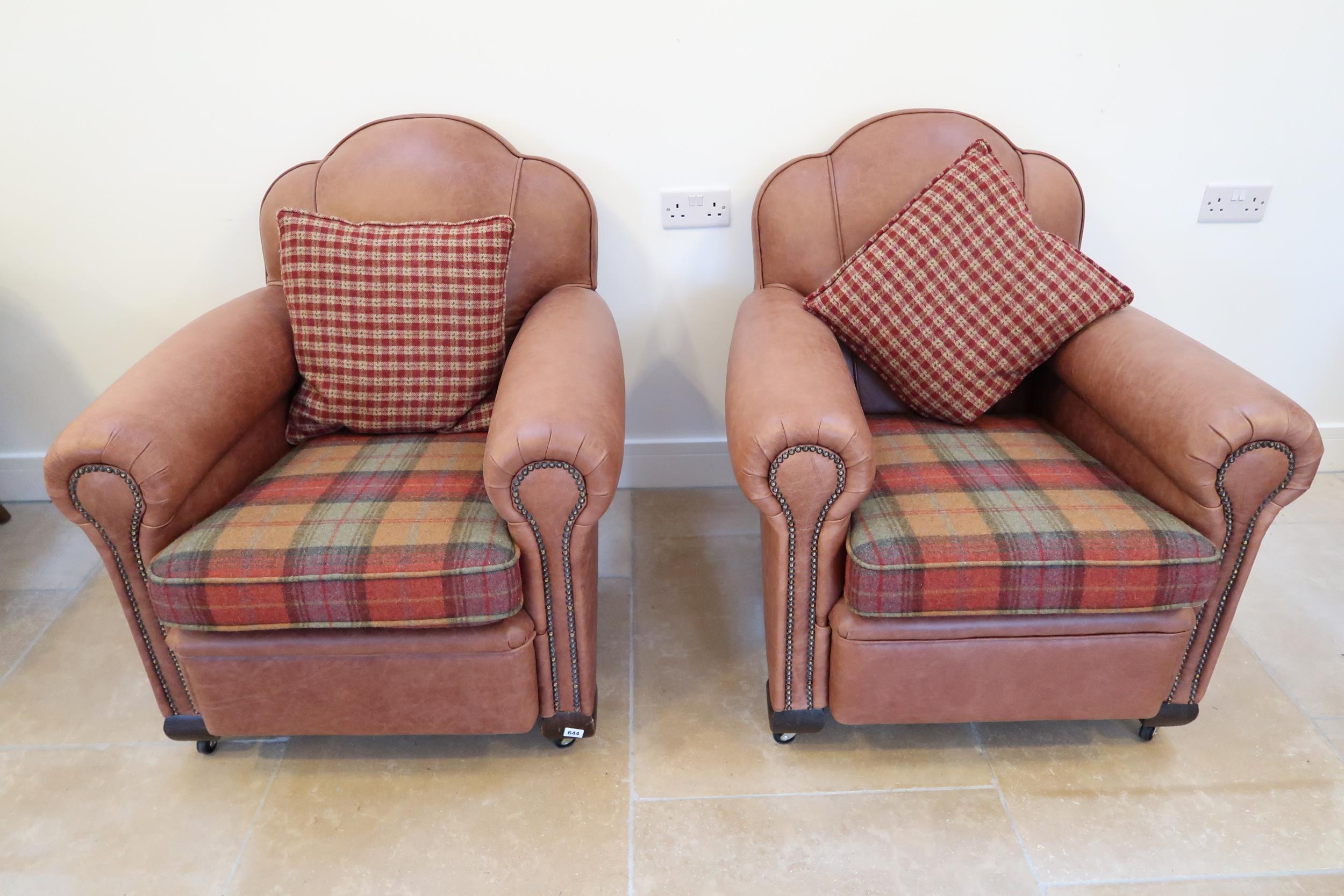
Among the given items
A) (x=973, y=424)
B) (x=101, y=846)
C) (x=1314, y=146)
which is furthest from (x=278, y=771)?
(x=1314, y=146)

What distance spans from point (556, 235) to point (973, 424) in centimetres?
92

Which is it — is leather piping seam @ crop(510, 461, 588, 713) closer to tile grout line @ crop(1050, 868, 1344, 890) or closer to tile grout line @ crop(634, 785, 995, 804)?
tile grout line @ crop(634, 785, 995, 804)

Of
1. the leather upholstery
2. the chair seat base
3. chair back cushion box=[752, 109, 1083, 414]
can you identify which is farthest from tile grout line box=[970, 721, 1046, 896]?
the leather upholstery

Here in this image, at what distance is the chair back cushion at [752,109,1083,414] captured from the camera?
1763 mm

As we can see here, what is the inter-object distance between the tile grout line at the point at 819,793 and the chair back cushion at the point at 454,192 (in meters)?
0.96

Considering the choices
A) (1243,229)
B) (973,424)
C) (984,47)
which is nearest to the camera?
(973,424)

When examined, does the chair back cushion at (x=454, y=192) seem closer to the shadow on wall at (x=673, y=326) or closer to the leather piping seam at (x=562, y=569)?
the shadow on wall at (x=673, y=326)

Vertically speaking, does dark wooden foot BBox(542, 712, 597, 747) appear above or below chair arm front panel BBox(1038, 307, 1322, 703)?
below

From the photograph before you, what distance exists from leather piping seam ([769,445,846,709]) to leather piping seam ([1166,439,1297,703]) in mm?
576

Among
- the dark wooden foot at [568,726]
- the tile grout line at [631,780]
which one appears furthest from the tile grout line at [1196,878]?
the dark wooden foot at [568,726]

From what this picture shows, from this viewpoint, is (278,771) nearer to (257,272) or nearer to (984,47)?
(257,272)

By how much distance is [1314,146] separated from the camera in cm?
197

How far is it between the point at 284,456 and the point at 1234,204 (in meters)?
2.15

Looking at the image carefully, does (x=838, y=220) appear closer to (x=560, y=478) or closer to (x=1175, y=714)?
(x=560, y=478)
